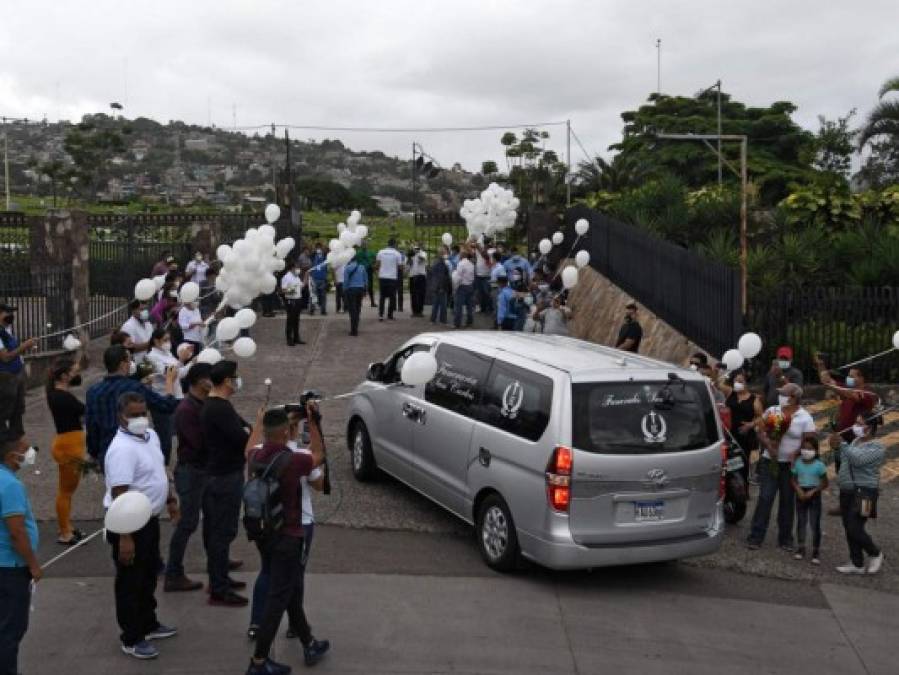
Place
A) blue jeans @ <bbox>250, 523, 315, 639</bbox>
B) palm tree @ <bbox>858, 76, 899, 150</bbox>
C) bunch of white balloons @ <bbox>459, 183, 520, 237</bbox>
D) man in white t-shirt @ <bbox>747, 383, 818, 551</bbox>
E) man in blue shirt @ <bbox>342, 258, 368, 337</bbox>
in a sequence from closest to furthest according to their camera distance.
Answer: blue jeans @ <bbox>250, 523, 315, 639</bbox>
man in white t-shirt @ <bbox>747, 383, 818, 551</bbox>
man in blue shirt @ <bbox>342, 258, 368, 337</bbox>
bunch of white balloons @ <bbox>459, 183, 520, 237</bbox>
palm tree @ <bbox>858, 76, 899, 150</bbox>

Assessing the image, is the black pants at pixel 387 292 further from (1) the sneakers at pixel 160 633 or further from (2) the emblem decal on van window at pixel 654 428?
(1) the sneakers at pixel 160 633

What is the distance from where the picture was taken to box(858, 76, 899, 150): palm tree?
28.5 m

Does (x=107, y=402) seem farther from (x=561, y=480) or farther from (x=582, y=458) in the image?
(x=582, y=458)

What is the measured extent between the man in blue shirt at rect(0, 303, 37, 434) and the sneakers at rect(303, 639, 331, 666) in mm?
5286

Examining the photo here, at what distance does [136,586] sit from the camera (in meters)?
6.04

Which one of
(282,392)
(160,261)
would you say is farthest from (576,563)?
(160,261)

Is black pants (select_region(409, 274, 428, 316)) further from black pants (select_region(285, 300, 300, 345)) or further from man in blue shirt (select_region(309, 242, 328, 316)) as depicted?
black pants (select_region(285, 300, 300, 345))

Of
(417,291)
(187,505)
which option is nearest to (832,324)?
(417,291)

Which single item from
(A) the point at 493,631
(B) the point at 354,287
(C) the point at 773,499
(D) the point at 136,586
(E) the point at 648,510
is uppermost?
(B) the point at 354,287

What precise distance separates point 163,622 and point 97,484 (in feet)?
11.4

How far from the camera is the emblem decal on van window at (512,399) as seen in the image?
771 centimetres

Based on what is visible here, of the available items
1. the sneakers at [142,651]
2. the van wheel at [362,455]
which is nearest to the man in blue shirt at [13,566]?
the sneakers at [142,651]

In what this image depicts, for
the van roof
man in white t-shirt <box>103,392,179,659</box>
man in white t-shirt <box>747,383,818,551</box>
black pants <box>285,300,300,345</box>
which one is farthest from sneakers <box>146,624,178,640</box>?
black pants <box>285,300,300,345</box>

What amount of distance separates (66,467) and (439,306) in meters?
12.4
